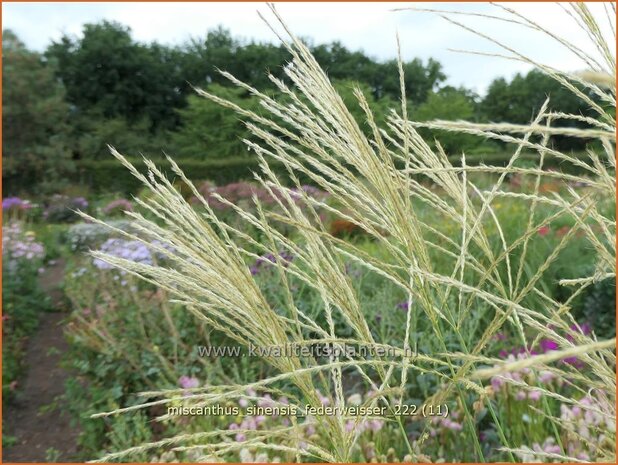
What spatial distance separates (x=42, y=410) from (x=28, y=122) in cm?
1608

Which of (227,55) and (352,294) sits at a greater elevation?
(227,55)

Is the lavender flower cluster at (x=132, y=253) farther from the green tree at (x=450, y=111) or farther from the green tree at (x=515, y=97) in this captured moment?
the green tree at (x=515, y=97)

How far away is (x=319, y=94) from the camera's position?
3.03ft

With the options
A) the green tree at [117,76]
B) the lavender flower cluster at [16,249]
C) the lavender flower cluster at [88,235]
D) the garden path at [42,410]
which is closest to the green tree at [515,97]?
the green tree at [117,76]

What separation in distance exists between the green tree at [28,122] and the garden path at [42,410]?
13.5 meters

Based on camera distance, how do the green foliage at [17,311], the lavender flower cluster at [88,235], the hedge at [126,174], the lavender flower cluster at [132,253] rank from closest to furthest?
the lavender flower cluster at [132,253], the green foliage at [17,311], the lavender flower cluster at [88,235], the hedge at [126,174]

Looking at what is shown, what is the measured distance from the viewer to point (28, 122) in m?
18.2

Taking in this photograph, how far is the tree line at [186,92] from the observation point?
21.7 metres

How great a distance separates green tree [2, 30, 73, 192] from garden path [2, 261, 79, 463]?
13.5 metres

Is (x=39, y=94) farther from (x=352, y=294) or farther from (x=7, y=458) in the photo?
(x=352, y=294)

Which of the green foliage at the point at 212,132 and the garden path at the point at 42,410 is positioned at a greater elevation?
the green foliage at the point at 212,132

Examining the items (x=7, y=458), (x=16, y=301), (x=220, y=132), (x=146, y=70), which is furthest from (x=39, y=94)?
(x=7, y=458)

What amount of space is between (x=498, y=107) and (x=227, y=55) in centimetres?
1275

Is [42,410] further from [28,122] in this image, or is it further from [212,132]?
[212,132]
